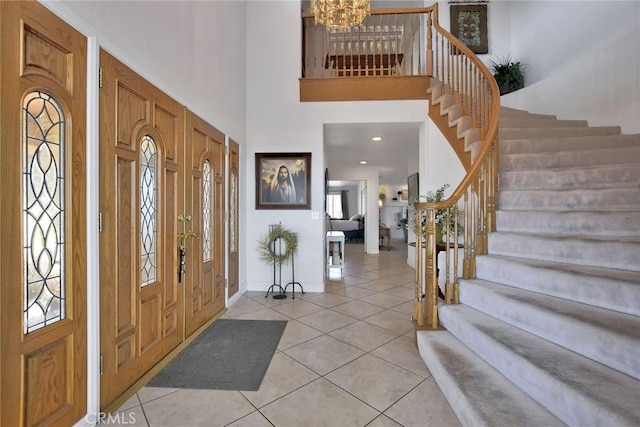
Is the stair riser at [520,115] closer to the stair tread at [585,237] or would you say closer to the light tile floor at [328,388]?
the stair tread at [585,237]

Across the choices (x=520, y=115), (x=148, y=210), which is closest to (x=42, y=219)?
(x=148, y=210)

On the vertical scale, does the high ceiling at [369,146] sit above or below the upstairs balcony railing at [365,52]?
below

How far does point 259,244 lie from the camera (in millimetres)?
4281

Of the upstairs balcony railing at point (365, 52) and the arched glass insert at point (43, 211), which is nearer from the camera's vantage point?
the arched glass insert at point (43, 211)

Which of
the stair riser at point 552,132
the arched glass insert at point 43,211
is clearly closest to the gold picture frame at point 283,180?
the stair riser at point 552,132

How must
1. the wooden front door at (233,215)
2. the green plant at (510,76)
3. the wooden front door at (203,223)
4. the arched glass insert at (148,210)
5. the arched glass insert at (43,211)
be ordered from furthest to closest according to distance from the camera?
the green plant at (510,76) < the wooden front door at (233,215) < the wooden front door at (203,223) < the arched glass insert at (148,210) < the arched glass insert at (43,211)

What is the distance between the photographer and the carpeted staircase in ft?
4.34

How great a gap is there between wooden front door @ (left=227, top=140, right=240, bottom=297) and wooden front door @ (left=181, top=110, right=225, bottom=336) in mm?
270

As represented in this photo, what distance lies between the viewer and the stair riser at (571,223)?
210 cm

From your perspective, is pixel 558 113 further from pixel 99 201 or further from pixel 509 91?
pixel 99 201

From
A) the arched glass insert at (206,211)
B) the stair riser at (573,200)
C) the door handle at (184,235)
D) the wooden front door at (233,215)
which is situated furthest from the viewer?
the wooden front door at (233,215)

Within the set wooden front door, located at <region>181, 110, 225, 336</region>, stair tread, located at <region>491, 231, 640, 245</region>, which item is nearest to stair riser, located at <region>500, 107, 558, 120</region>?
stair tread, located at <region>491, 231, 640, 245</region>

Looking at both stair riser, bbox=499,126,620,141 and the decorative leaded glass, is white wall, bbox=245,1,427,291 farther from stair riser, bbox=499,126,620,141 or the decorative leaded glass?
stair riser, bbox=499,126,620,141

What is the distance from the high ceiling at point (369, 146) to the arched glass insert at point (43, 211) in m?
3.44
